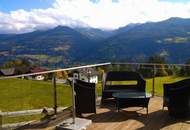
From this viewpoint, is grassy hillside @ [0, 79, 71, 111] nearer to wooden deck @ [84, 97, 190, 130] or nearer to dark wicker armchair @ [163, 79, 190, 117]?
wooden deck @ [84, 97, 190, 130]

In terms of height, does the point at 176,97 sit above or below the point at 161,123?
above

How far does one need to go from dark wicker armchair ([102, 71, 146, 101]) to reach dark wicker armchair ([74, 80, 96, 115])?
104 cm

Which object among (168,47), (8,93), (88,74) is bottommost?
(8,93)

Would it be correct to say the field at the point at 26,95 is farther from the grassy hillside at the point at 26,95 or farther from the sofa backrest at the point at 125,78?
the sofa backrest at the point at 125,78

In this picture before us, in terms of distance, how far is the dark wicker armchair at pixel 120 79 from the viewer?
737 cm

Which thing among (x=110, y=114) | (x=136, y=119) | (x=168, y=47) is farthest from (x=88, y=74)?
(x=168, y=47)

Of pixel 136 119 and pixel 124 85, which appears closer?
pixel 136 119

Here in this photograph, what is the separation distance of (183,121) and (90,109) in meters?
1.73

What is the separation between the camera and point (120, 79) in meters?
7.84

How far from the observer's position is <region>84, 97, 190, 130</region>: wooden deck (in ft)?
18.5

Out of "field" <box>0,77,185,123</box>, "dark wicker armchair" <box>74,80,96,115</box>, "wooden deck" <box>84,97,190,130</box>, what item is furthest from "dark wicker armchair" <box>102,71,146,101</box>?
"field" <box>0,77,185,123</box>

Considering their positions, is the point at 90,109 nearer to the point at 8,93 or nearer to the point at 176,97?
the point at 176,97

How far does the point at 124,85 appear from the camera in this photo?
7.64 metres

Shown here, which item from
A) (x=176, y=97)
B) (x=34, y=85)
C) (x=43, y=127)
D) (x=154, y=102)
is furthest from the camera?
(x=34, y=85)
